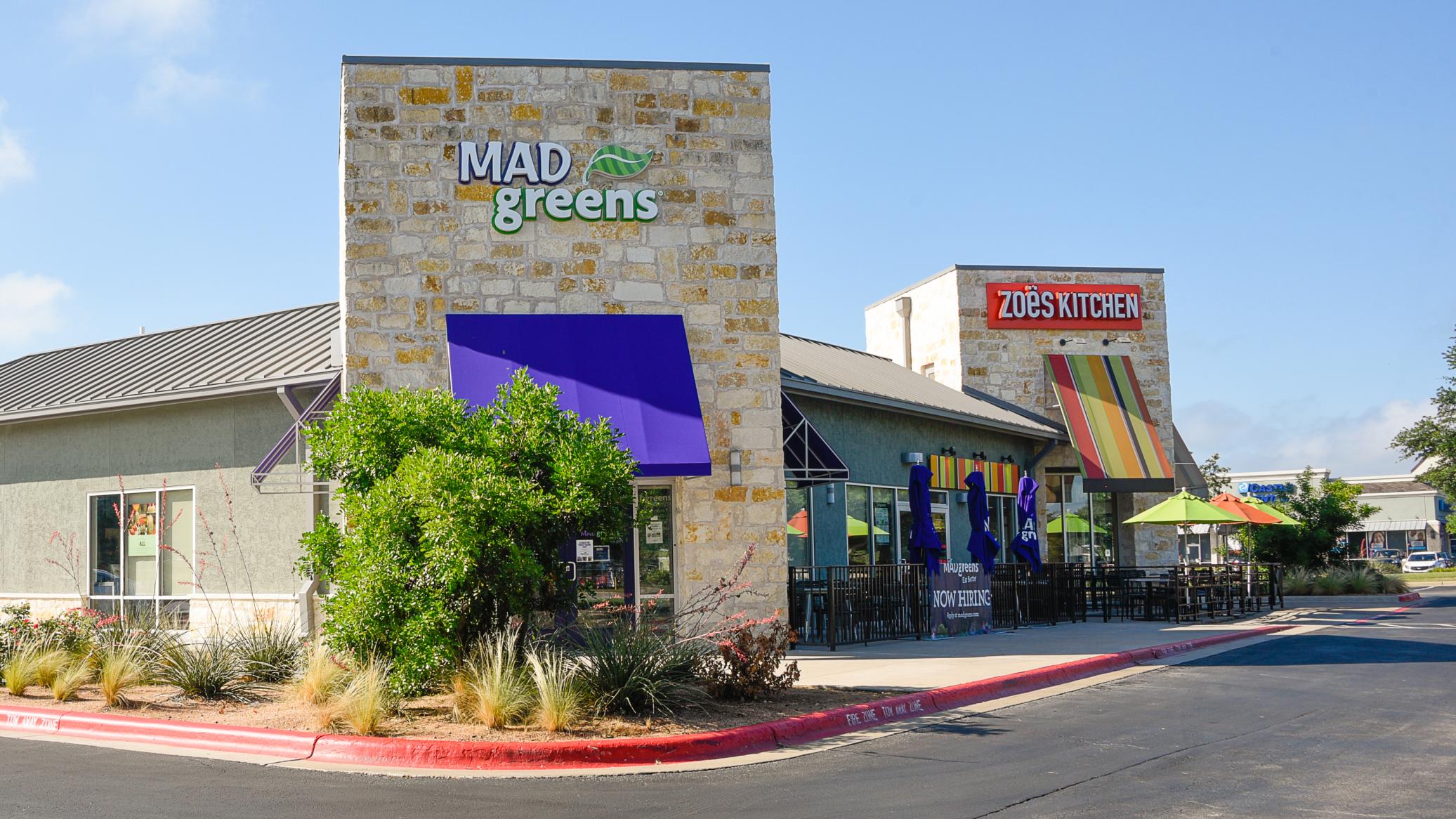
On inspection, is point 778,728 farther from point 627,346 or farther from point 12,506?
point 12,506

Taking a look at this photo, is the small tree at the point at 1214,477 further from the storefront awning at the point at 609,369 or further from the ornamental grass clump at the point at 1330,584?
the storefront awning at the point at 609,369

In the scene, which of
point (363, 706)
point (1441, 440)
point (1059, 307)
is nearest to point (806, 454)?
point (363, 706)

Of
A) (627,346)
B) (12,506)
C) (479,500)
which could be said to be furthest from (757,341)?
(12,506)

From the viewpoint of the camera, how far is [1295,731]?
10.5m

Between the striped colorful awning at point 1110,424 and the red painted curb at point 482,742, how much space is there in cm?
1727

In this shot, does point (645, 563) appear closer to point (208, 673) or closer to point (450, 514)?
point (208, 673)

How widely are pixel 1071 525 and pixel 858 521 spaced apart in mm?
9200

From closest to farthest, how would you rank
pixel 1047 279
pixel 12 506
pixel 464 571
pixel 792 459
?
pixel 464 571
pixel 792 459
pixel 12 506
pixel 1047 279

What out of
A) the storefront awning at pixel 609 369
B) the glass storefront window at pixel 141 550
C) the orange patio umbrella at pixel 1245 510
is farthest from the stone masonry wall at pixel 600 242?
the orange patio umbrella at pixel 1245 510

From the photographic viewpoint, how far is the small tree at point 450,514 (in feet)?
34.6

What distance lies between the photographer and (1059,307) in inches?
1202

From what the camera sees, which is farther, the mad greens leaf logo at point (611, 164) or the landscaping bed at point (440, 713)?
the mad greens leaf logo at point (611, 164)

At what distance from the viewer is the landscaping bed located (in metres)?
9.95

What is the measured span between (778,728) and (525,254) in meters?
7.72
